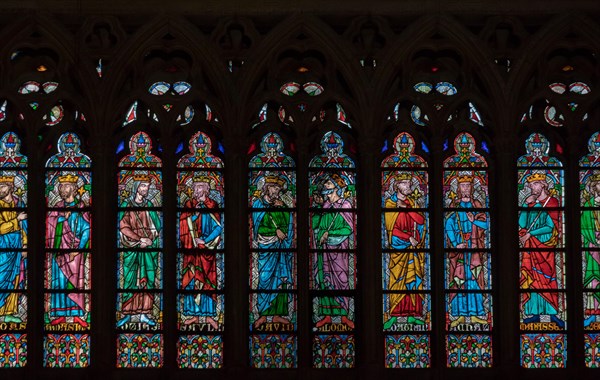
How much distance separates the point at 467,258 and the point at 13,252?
4.47m

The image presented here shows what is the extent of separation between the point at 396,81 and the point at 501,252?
6.62 ft

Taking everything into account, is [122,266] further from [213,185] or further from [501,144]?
[501,144]

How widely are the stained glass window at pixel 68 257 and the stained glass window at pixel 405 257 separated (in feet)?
9.61

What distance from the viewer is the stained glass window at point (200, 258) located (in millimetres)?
13727

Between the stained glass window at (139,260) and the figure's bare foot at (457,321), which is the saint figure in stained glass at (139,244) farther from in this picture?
the figure's bare foot at (457,321)

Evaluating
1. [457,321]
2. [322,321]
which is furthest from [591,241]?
[322,321]

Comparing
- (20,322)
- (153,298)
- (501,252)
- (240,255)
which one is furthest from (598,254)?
(20,322)

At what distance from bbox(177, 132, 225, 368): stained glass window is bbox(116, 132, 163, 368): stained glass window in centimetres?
22

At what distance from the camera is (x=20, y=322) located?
45.0ft

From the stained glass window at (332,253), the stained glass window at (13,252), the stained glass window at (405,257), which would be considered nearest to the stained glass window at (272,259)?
the stained glass window at (332,253)

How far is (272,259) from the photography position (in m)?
13.9

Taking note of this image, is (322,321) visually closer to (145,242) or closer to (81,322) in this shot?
(145,242)

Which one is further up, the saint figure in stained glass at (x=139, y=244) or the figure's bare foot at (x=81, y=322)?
the saint figure in stained glass at (x=139, y=244)

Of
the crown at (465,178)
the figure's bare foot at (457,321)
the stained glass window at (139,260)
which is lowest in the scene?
the figure's bare foot at (457,321)
